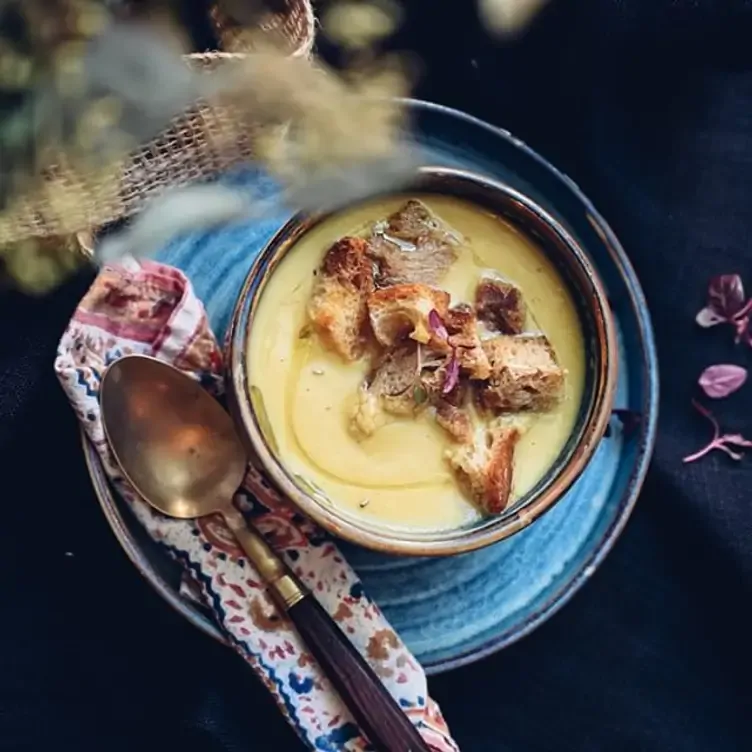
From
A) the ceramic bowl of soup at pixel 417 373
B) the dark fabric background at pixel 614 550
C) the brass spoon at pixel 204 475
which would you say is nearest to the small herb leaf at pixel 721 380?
the dark fabric background at pixel 614 550

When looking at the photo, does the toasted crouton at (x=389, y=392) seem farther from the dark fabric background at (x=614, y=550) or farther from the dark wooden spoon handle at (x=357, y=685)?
the dark fabric background at (x=614, y=550)

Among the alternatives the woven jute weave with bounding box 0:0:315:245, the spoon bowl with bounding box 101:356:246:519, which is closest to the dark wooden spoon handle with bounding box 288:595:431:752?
the spoon bowl with bounding box 101:356:246:519

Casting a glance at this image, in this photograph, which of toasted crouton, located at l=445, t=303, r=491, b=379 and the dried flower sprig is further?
the dried flower sprig

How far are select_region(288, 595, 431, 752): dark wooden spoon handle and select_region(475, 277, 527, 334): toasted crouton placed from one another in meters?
0.27

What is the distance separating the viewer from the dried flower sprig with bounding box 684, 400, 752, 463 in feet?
3.98

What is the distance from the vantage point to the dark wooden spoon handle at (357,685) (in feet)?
3.38

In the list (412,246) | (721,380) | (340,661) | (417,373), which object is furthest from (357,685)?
(721,380)

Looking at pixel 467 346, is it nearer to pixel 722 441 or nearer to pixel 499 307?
pixel 499 307

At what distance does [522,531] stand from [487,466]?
0.14 metres

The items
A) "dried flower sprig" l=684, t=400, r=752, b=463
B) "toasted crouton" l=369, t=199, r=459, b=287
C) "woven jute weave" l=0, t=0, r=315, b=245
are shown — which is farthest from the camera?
"dried flower sprig" l=684, t=400, r=752, b=463

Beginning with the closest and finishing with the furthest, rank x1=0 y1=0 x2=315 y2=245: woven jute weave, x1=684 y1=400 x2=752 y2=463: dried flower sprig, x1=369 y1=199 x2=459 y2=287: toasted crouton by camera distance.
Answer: x1=0 y1=0 x2=315 y2=245: woven jute weave < x1=369 y1=199 x2=459 y2=287: toasted crouton < x1=684 y1=400 x2=752 y2=463: dried flower sprig

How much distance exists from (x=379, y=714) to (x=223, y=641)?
14 cm

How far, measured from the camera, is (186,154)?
3.52 ft

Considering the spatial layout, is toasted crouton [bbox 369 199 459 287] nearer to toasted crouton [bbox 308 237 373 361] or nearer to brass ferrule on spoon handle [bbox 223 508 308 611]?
toasted crouton [bbox 308 237 373 361]
